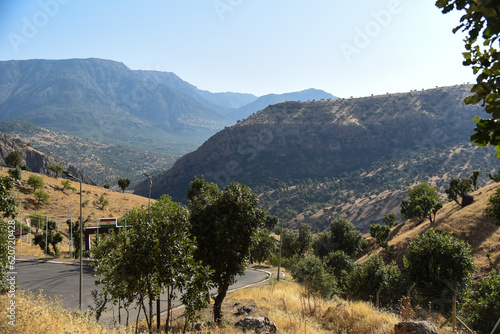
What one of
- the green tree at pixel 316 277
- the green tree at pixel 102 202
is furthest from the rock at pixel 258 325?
the green tree at pixel 102 202

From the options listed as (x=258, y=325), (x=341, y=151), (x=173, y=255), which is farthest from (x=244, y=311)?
(x=341, y=151)

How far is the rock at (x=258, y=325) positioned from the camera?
12.6 metres

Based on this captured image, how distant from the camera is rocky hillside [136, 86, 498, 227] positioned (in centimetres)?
13325

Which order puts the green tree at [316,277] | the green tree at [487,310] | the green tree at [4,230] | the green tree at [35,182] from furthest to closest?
1. the green tree at [35,182]
2. the green tree at [316,277]
3. the green tree at [487,310]
4. the green tree at [4,230]

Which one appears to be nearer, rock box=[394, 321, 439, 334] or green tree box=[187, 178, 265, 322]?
rock box=[394, 321, 439, 334]

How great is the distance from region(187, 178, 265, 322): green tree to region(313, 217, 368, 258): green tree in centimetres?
3858

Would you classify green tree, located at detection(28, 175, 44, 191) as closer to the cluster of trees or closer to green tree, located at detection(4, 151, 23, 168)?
green tree, located at detection(4, 151, 23, 168)

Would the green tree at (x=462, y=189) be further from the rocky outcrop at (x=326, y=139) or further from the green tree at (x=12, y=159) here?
the rocky outcrop at (x=326, y=139)

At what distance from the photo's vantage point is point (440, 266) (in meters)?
21.3

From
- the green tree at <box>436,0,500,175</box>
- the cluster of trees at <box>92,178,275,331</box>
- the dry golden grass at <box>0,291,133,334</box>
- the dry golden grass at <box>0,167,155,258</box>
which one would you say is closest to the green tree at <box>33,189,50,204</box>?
the dry golden grass at <box>0,167,155,258</box>

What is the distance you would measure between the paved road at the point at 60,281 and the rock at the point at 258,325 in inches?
407

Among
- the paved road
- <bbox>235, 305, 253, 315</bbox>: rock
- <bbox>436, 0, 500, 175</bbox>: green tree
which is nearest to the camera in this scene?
<bbox>436, 0, 500, 175</bbox>: green tree

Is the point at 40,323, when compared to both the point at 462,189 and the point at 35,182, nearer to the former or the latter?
the point at 462,189

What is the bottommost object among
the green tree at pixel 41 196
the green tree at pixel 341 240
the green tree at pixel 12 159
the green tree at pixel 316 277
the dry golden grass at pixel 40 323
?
the green tree at pixel 341 240
